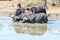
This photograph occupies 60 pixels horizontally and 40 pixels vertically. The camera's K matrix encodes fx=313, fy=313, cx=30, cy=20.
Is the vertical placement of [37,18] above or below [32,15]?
below

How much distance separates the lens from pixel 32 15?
18328 mm

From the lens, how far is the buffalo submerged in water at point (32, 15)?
18.1 m

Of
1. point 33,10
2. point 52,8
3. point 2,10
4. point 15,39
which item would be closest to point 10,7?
point 2,10

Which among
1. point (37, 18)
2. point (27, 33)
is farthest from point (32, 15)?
point (27, 33)

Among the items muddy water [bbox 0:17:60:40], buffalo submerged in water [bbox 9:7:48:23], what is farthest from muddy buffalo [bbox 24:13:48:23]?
muddy water [bbox 0:17:60:40]

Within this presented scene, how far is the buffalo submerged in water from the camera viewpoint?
18125mm

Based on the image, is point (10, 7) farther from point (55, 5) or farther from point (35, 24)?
point (35, 24)

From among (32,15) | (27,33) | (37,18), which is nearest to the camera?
(27,33)

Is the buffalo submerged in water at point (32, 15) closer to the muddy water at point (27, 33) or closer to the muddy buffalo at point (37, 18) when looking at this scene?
the muddy buffalo at point (37, 18)

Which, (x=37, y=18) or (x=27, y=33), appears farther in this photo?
(x=37, y=18)

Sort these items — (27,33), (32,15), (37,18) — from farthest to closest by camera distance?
(32,15)
(37,18)
(27,33)

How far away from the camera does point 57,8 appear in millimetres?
26109

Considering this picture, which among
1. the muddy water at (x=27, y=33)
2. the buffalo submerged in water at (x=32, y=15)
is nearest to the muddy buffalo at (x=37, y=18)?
the buffalo submerged in water at (x=32, y=15)

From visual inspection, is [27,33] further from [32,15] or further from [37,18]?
[32,15]
